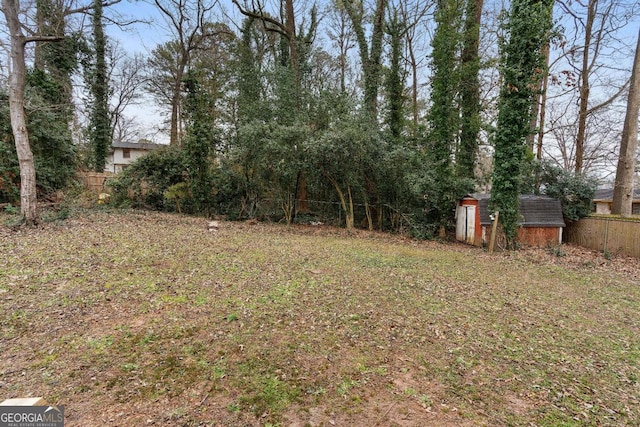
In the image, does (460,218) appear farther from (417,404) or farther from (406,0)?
(406,0)

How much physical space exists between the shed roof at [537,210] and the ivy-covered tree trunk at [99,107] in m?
17.1

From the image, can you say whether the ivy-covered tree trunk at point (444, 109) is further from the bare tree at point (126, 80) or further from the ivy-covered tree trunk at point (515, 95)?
the bare tree at point (126, 80)

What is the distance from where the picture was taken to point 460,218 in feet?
35.9

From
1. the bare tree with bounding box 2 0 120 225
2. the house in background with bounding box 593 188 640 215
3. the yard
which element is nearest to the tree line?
the bare tree with bounding box 2 0 120 225

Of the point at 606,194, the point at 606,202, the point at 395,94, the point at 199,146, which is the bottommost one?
the point at 606,202

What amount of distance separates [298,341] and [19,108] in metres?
8.72

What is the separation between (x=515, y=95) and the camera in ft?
28.2

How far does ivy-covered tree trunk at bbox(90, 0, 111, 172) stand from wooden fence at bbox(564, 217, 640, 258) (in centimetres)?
2069

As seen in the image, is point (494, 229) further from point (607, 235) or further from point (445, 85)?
point (445, 85)

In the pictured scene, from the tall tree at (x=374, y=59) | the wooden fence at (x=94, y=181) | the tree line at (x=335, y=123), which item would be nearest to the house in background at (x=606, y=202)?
the tree line at (x=335, y=123)

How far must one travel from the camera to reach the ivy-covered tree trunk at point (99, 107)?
14.7 meters

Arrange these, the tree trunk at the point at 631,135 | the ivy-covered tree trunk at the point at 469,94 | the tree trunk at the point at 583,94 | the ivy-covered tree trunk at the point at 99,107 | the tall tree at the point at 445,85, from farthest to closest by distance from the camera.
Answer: the ivy-covered tree trunk at the point at 99,107 < the tree trunk at the point at 583,94 < the ivy-covered tree trunk at the point at 469,94 < the tall tree at the point at 445,85 < the tree trunk at the point at 631,135

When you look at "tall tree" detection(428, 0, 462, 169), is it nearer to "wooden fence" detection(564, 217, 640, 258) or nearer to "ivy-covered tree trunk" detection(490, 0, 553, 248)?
"ivy-covered tree trunk" detection(490, 0, 553, 248)

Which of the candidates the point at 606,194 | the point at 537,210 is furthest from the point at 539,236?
the point at 606,194
